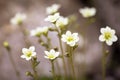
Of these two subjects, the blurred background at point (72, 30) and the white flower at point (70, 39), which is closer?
the white flower at point (70, 39)

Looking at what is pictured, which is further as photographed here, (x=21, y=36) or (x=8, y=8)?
(x=8, y=8)

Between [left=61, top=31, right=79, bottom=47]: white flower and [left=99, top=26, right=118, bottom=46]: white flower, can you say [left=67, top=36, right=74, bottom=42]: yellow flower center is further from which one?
[left=99, top=26, right=118, bottom=46]: white flower

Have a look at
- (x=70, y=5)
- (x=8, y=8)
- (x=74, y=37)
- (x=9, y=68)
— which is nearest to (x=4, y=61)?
(x=9, y=68)

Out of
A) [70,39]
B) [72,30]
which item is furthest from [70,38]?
[72,30]

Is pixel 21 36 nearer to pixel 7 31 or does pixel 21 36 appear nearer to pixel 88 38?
pixel 7 31

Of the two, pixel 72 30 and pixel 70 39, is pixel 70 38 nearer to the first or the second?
pixel 70 39

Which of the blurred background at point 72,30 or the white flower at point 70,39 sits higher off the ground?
the blurred background at point 72,30

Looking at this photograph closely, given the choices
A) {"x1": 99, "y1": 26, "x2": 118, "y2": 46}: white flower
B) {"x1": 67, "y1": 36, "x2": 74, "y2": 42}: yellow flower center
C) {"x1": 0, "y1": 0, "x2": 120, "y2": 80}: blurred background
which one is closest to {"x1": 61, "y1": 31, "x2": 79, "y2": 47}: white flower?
{"x1": 67, "y1": 36, "x2": 74, "y2": 42}: yellow flower center

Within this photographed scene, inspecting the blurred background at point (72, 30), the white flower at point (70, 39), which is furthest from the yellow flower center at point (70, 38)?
the blurred background at point (72, 30)

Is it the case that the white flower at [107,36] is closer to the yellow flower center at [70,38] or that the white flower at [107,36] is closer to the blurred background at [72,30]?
the yellow flower center at [70,38]
